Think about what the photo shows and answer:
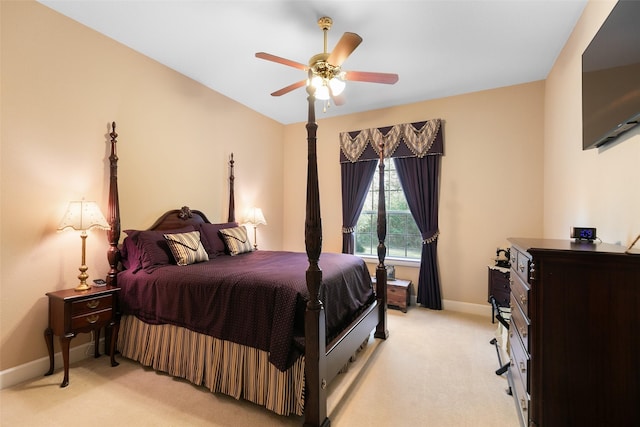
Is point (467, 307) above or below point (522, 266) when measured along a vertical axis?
below

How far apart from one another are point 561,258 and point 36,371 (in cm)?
364

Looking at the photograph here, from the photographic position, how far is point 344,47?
1975mm

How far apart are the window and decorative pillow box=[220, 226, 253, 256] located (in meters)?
1.98

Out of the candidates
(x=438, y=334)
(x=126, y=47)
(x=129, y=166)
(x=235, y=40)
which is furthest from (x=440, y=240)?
(x=126, y=47)

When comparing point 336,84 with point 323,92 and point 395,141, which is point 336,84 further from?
point 395,141

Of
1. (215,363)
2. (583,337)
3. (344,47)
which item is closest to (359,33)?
(344,47)

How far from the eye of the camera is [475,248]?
3789 millimetres

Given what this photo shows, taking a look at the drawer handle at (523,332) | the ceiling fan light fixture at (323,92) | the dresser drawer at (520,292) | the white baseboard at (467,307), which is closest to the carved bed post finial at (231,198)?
the ceiling fan light fixture at (323,92)

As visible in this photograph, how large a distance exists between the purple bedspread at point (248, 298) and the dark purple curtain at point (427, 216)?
152 cm

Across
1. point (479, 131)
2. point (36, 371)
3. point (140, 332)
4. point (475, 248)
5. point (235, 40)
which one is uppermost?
point (235, 40)

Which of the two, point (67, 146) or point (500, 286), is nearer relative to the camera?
point (67, 146)

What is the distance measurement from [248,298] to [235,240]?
1584 mm

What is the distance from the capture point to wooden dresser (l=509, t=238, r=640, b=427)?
44.1 inches

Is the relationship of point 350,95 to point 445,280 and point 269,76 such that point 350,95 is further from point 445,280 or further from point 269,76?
point 445,280
